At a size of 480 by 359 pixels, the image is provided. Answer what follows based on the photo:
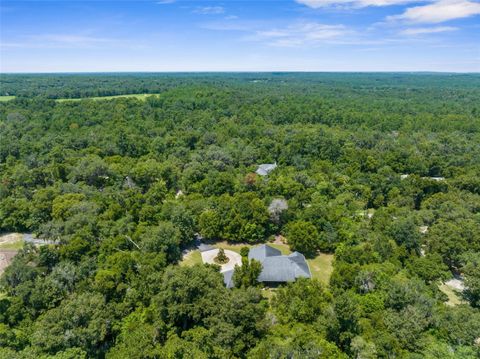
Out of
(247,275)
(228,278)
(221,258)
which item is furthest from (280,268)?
(221,258)

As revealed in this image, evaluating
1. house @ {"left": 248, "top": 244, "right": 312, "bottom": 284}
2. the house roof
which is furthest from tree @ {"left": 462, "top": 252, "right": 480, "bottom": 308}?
the house roof

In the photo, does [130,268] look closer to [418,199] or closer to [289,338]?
[289,338]

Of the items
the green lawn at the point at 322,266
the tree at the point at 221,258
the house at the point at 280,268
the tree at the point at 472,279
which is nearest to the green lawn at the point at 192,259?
the tree at the point at 221,258

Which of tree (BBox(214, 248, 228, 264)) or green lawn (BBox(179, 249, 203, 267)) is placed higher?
tree (BBox(214, 248, 228, 264))

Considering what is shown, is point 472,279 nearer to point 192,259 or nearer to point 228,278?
point 228,278

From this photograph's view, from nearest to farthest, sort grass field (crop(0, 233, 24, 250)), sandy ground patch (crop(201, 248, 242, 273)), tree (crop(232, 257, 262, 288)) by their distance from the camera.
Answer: tree (crop(232, 257, 262, 288)) → sandy ground patch (crop(201, 248, 242, 273)) → grass field (crop(0, 233, 24, 250))

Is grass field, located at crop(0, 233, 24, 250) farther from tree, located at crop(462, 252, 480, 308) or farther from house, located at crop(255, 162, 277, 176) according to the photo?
tree, located at crop(462, 252, 480, 308)

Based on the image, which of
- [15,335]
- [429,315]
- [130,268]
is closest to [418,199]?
[429,315]
